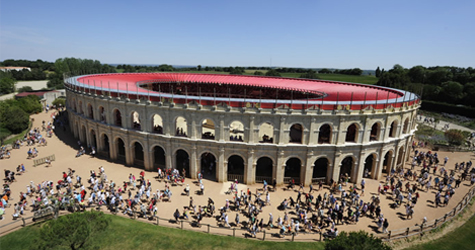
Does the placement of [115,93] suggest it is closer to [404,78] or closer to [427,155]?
[427,155]

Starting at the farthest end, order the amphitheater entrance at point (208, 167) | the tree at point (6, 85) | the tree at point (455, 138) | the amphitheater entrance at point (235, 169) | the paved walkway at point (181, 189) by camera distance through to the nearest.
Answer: the tree at point (6, 85)
the tree at point (455, 138)
the amphitheater entrance at point (208, 167)
the amphitheater entrance at point (235, 169)
the paved walkway at point (181, 189)

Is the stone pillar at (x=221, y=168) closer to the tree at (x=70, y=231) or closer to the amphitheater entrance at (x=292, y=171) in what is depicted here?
the amphitheater entrance at (x=292, y=171)

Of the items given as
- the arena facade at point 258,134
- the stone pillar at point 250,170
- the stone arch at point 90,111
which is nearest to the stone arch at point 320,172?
the arena facade at point 258,134

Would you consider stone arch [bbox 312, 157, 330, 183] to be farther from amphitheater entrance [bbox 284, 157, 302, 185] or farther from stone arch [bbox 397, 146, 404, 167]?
stone arch [bbox 397, 146, 404, 167]

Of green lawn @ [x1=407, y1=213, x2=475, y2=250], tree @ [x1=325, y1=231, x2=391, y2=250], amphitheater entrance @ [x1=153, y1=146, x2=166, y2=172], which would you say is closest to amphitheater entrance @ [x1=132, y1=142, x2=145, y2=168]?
amphitheater entrance @ [x1=153, y1=146, x2=166, y2=172]

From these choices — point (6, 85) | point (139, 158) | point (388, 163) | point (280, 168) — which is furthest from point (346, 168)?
point (6, 85)

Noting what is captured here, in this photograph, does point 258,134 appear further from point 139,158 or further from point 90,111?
point 90,111
